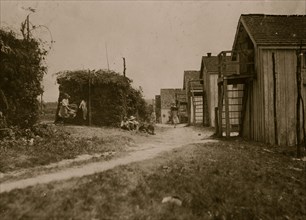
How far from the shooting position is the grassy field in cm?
815

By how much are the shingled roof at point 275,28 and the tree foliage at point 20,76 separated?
404 inches

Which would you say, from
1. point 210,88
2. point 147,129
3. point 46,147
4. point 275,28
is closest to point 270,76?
point 275,28

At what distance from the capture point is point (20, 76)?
603 inches

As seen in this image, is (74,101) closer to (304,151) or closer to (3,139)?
(3,139)

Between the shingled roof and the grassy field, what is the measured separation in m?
7.94

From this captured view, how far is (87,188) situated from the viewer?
8.95m

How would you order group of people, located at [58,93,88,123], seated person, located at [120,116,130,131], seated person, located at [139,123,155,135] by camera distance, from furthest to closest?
seated person, located at [139,123,155,135] → seated person, located at [120,116,130,131] → group of people, located at [58,93,88,123]

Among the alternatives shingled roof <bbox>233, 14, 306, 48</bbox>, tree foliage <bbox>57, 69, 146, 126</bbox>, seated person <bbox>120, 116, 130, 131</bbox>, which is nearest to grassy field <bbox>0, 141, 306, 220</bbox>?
shingled roof <bbox>233, 14, 306, 48</bbox>

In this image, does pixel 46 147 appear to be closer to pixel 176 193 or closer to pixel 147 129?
pixel 176 193

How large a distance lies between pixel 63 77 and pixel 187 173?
15.9 m

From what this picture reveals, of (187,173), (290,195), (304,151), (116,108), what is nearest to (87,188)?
(187,173)

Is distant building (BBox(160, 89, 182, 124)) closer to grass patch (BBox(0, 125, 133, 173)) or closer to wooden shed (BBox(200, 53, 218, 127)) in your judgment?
wooden shed (BBox(200, 53, 218, 127))

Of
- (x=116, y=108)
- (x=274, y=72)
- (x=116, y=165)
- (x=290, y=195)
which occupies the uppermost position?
(x=274, y=72)

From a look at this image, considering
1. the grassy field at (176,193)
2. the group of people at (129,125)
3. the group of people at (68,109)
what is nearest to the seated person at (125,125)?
the group of people at (129,125)
